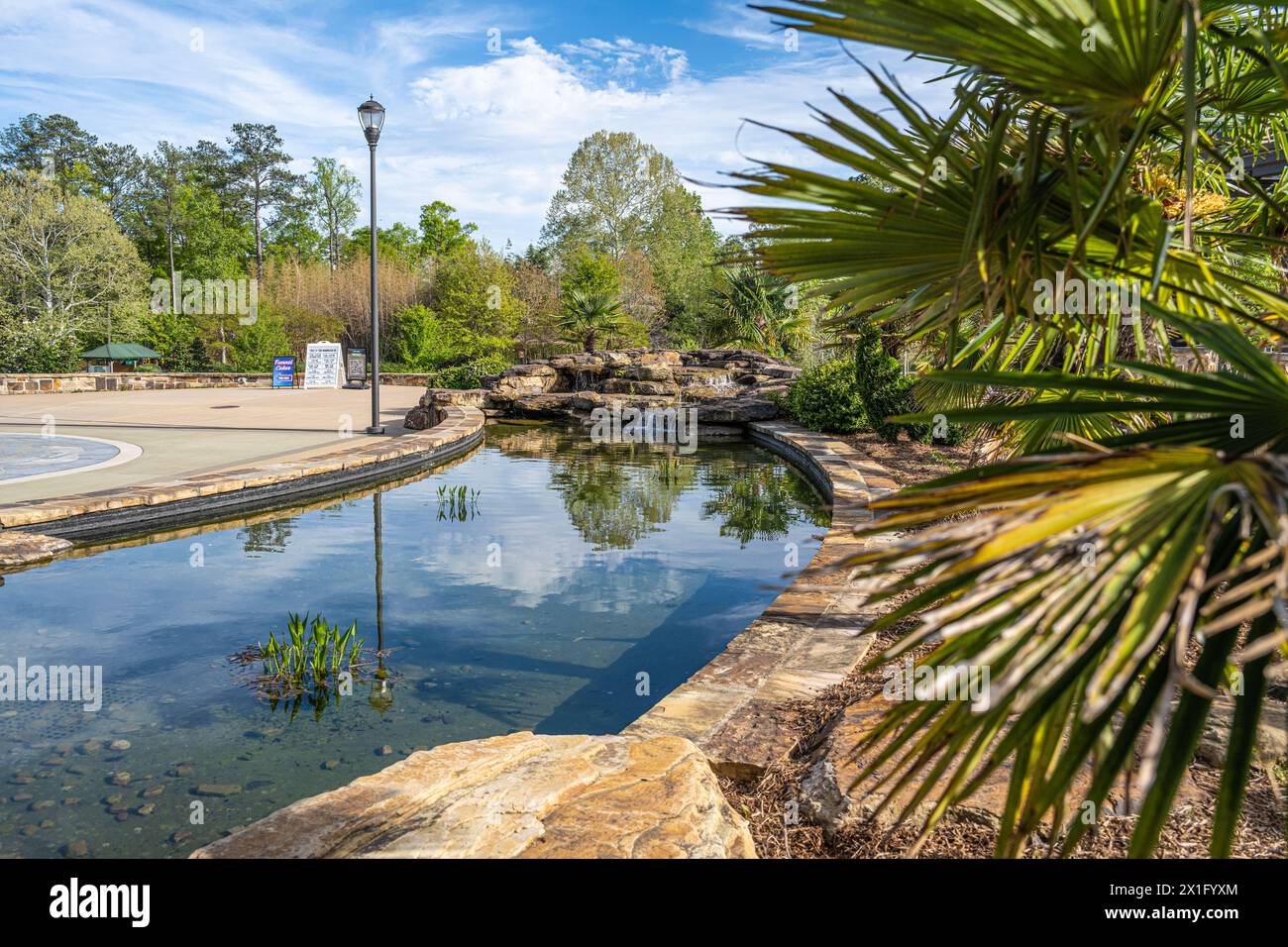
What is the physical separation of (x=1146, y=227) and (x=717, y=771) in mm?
2170

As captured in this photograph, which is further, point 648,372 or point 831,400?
point 648,372

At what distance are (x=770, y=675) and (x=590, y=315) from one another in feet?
76.2

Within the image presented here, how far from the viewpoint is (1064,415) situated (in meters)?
1.81

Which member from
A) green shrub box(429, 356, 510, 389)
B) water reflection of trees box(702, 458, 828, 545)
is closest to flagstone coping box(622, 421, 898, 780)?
water reflection of trees box(702, 458, 828, 545)

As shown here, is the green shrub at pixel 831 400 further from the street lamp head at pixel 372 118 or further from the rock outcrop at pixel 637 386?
the street lamp head at pixel 372 118

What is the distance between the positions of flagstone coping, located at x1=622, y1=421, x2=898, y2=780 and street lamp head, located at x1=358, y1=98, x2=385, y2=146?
10.0 meters

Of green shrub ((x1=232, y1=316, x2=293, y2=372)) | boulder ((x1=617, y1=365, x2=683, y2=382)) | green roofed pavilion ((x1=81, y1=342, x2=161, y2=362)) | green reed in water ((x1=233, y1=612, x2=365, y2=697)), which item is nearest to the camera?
green reed in water ((x1=233, y1=612, x2=365, y2=697))

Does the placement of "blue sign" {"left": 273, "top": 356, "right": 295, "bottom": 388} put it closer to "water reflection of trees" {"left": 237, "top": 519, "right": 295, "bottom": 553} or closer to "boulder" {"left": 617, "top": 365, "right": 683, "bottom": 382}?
"boulder" {"left": 617, "top": 365, "right": 683, "bottom": 382}

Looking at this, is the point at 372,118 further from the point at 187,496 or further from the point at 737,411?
the point at 737,411

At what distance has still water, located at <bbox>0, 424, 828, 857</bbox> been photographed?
3559mm

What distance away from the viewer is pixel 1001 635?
3.75 ft

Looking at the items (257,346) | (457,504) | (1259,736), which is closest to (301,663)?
(1259,736)
